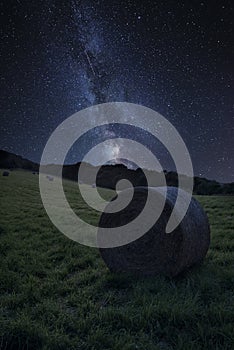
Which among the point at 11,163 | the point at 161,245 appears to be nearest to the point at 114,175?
the point at 11,163

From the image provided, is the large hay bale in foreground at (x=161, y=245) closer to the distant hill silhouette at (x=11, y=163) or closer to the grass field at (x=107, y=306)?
the grass field at (x=107, y=306)

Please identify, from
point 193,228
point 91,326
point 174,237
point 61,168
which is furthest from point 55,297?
point 61,168

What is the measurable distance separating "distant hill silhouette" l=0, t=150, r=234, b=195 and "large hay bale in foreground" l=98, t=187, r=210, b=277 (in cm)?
2990

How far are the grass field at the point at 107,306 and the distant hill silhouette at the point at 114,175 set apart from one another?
30.8 metres

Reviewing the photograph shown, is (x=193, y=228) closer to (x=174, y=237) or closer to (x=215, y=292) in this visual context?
(x=174, y=237)

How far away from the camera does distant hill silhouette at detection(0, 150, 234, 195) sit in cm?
3769

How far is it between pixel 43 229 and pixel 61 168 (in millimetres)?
63372

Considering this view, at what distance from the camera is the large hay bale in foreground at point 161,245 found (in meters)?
5.10

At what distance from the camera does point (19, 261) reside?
6.06 m

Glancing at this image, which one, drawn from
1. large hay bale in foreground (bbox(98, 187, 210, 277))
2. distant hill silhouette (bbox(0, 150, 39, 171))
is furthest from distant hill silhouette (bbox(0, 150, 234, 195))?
large hay bale in foreground (bbox(98, 187, 210, 277))

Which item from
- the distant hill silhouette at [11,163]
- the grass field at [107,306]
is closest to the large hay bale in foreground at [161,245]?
the grass field at [107,306]

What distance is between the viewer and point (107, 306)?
13.4 feet

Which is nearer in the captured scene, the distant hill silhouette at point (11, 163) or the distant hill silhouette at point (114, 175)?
the distant hill silhouette at point (114, 175)

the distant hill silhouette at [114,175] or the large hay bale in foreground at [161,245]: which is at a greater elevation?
the distant hill silhouette at [114,175]
